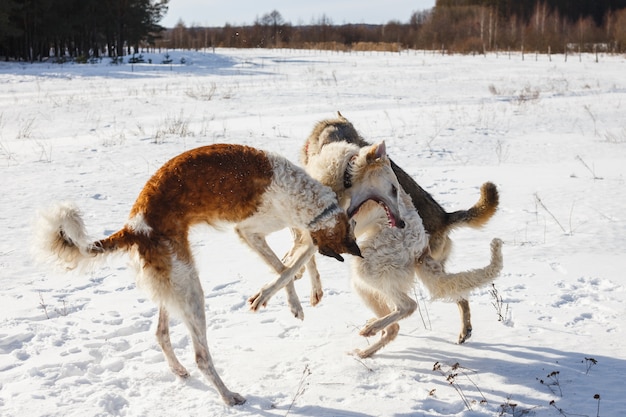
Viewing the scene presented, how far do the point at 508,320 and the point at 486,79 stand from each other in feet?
77.6

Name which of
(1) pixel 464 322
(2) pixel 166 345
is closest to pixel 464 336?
(1) pixel 464 322

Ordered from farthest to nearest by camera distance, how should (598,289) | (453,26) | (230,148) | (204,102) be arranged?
(453,26), (204,102), (598,289), (230,148)

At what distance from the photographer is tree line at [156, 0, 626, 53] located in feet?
179

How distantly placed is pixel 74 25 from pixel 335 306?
161ft

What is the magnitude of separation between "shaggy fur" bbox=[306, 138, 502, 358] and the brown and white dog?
404 mm

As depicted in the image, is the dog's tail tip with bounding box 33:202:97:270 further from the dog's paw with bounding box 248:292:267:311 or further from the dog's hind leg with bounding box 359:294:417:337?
the dog's hind leg with bounding box 359:294:417:337

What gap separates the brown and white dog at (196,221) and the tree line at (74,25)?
39.2m

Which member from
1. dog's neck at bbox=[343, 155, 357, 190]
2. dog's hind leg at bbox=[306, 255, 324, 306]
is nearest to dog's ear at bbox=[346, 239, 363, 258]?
dog's neck at bbox=[343, 155, 357, 190]

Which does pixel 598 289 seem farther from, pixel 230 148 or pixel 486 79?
pixel 486 79

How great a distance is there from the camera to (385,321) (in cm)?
441

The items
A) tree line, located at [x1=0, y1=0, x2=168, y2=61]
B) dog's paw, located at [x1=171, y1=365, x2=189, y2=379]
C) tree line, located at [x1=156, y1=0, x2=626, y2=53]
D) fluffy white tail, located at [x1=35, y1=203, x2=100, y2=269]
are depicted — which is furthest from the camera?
tree line, located at [x1=156, y1=0, x2=626, y2=53]

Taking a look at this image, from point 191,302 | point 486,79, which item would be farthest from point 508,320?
point 486,79

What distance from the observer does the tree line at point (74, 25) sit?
42.9 meters

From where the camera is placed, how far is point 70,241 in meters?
3.71
